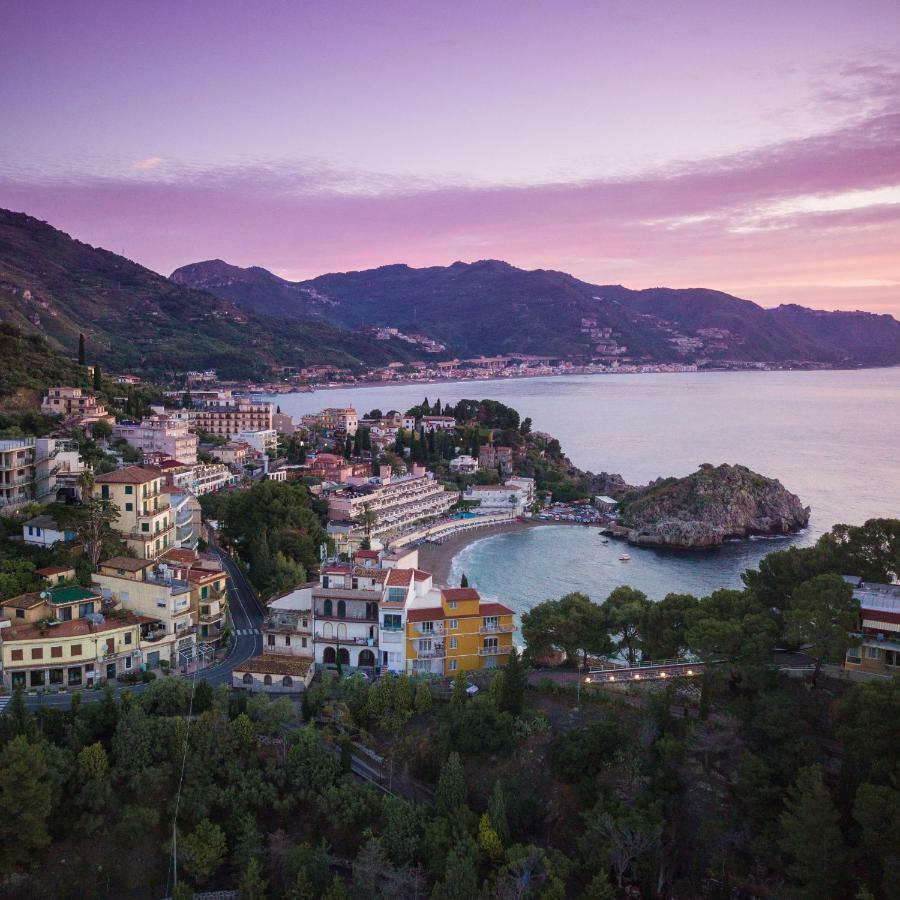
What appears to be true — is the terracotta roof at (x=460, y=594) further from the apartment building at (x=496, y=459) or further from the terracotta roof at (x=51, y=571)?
the apartment building at (x=496, y=459)

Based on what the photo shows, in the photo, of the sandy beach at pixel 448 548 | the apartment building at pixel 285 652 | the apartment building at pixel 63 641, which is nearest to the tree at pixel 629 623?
the apartment building at pixel 285 652

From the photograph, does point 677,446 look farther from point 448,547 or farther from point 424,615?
point 424,615

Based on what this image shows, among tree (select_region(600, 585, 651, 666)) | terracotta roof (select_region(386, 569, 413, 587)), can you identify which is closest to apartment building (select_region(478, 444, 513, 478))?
tree (select_region(600, 585, 651, 666))

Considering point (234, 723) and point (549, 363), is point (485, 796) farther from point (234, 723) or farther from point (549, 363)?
point (549, 363)

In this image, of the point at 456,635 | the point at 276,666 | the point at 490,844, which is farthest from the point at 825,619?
the point at 276,666

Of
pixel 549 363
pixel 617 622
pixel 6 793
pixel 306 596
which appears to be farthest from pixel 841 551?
pixel 549 363
